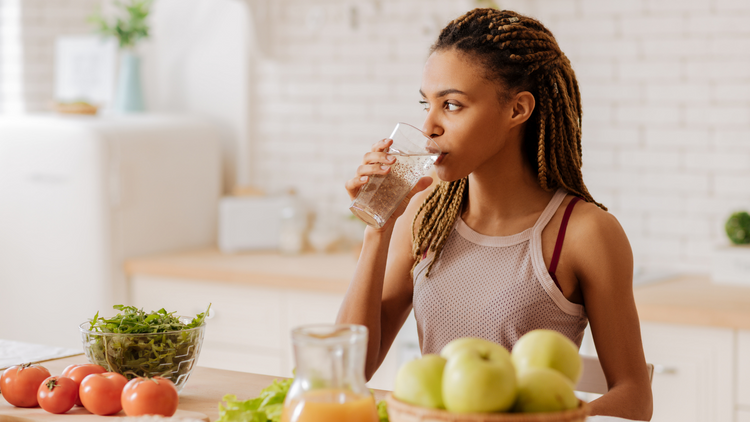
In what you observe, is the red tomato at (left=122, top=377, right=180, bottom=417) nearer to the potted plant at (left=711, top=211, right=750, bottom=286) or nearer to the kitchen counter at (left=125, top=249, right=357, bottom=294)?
the kitchen counter at (left=125, top=249, right=357, bottom=294)

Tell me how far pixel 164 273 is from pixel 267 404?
229 cm

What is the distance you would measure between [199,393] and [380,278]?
0.47m

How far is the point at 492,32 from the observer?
5.30 feet

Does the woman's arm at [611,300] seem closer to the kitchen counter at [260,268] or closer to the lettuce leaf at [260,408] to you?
the lettuce leaf at [260,408]

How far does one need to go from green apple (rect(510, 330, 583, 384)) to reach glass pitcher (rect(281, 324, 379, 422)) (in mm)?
182

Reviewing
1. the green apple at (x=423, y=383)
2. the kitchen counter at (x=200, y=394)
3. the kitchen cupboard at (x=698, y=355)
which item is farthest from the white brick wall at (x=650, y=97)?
the green apple at (x=423, y=383)

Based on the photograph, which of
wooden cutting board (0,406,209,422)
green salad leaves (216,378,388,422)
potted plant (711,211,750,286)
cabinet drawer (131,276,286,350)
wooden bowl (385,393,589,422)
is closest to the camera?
wooden bowl (385,393,589,422)

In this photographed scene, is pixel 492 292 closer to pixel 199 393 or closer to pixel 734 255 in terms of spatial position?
pixel 199 393

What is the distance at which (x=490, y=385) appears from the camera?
2.78 feet

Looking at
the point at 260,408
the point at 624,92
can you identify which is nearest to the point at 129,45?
the point at 624,92

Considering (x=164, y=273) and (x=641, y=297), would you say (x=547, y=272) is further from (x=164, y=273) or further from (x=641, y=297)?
(x=164, y=273)

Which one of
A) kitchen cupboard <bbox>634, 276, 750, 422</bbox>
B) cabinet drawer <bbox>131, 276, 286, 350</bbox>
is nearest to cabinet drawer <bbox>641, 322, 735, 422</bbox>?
kitchen cupboard <bbox>634, 276, 750, 422</bbox>

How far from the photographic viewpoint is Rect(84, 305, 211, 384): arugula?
4.40 ft

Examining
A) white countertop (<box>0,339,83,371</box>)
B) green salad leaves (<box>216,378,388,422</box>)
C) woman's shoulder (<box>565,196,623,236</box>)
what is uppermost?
woman's shoulder (<box>565,196,623,236</box>)
